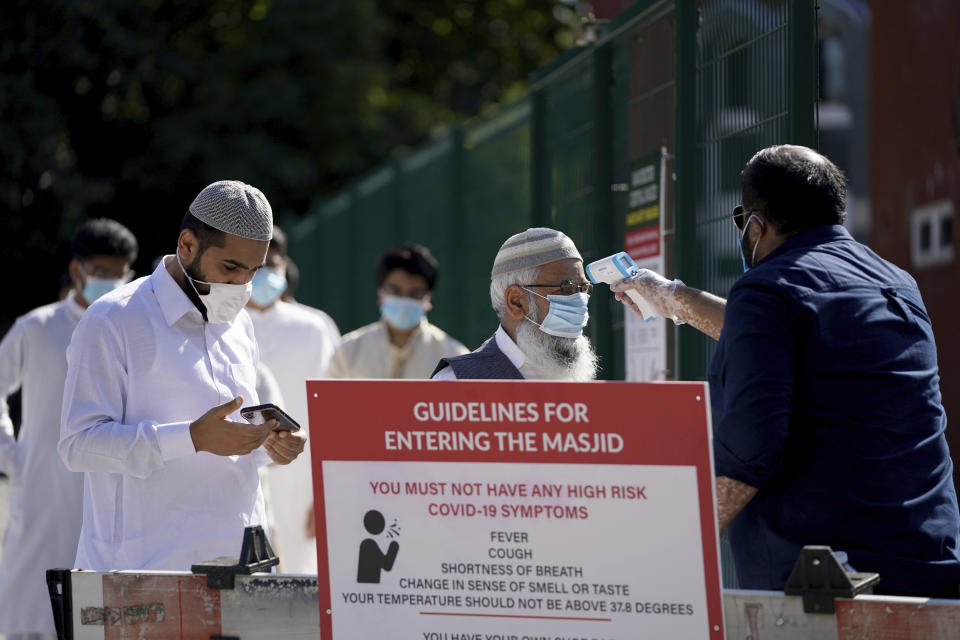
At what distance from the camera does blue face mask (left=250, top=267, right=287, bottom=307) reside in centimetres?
729

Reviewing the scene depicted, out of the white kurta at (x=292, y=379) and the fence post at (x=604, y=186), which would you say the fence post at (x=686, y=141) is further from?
the white kurta at (x=292, y=379)

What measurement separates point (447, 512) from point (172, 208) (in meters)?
19.0

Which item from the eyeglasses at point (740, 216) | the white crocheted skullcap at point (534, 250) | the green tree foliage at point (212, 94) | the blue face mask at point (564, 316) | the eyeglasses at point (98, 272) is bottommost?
the blue face mask at point (564, 316)

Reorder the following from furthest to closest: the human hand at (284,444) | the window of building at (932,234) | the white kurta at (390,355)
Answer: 1. the window of building at (932,234)
2. the white kurta at (390,355)
3. the human hand at (284,444)

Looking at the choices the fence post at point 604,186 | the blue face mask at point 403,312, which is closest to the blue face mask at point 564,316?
the fence post at point 604,186

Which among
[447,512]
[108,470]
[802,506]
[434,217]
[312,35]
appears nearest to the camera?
[447,512]

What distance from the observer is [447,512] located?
8.91 ft

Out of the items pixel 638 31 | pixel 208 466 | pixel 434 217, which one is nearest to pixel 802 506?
pixel 208 466

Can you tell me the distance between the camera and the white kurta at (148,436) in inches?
147

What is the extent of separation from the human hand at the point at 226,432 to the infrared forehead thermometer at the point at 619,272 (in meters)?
1.10

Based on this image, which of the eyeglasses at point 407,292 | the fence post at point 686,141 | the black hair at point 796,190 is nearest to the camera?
the black hair at point 796,190

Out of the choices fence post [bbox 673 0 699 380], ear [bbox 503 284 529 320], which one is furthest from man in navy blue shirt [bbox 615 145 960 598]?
fence post [bbox 673 0 699 380]

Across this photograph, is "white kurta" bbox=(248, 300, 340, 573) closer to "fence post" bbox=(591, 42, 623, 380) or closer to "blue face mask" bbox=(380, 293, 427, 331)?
"blue face mask" bbox=(380, 293, 427, 331)

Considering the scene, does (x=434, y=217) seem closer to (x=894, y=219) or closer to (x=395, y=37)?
(x=894, y=219)
